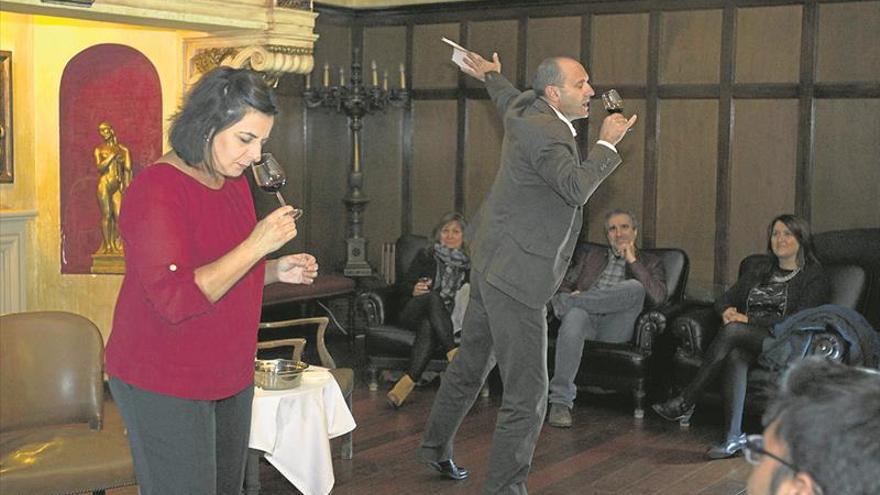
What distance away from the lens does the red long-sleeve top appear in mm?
2674

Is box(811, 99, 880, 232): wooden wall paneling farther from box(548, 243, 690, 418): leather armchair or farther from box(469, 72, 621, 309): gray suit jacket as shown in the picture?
box(469, 72, 621, 309): gray suit jacket

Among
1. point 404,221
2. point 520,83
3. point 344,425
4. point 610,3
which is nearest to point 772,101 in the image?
point 610,3

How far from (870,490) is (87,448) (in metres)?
3.07

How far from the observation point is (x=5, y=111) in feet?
21.2

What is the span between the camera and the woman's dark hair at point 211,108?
2725 mm

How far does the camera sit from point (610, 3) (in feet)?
25.8

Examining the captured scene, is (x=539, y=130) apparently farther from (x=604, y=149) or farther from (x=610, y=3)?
(x=610, y=3)

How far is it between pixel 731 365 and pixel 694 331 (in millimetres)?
473

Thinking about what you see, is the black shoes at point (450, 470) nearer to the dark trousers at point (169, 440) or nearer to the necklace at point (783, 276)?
the necklace at point (783, 276)

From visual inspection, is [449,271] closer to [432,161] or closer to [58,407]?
[432,161]

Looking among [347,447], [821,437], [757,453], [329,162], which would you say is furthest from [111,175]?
[821,437]

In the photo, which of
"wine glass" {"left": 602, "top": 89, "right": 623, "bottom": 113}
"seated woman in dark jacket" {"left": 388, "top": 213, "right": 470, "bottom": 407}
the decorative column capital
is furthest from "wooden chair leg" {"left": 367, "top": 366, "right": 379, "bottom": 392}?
"wine glass" {"left": 602, "top": 89, "right": 623, "bottom": 113}

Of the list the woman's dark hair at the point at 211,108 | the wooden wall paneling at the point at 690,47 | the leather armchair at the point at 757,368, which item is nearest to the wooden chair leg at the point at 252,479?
the woman's dark hair at the point at 211,108

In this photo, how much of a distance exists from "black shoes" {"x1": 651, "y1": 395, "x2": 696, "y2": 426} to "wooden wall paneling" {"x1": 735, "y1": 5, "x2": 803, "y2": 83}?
2.11m
